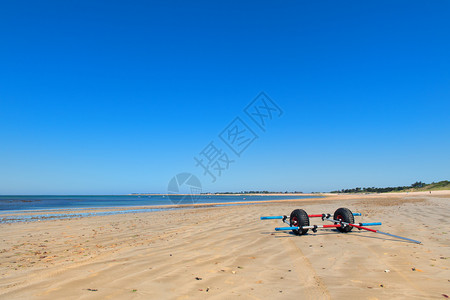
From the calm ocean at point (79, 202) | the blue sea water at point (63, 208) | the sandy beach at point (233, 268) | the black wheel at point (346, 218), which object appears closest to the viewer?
the sandy beach at point (233, 268)

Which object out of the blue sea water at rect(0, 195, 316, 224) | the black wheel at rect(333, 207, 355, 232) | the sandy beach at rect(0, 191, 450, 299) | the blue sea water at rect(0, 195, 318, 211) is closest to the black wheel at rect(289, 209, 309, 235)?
the sandy beach at rect(0, 191, 450, 299)

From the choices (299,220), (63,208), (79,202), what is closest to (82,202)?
(79,202)

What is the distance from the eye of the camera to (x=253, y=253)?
21.5ft

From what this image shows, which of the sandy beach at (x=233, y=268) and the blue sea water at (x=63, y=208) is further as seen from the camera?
the blue sea water at (x=63, y=208)

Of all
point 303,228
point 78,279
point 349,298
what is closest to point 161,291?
point 78,279

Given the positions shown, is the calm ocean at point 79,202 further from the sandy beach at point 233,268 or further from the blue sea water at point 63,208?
the sandy beach at point 233,268

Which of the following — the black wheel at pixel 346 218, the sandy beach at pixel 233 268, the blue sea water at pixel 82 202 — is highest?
the black wheel at pixel 346 218

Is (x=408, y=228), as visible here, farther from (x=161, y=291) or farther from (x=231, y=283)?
(x=161, y=291)

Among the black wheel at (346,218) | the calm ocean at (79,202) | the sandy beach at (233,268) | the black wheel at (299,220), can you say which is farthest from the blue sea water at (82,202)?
the black wheel at (346,218)

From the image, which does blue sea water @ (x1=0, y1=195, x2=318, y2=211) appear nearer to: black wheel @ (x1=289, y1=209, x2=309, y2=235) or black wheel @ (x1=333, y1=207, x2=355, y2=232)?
black wheel @ (x1=289, y1=209, x2=309, y2=235)

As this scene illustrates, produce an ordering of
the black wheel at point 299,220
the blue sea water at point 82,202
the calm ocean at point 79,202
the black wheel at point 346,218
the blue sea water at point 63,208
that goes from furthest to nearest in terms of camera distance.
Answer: the blue sea water at point 82,202 < the calm ocean at point 79,202 < the blue sea water at point 63,208 < the black wheel at point 346,218 < the black wheel at point 299,220

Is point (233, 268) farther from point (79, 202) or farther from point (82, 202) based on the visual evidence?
point (82, 202)

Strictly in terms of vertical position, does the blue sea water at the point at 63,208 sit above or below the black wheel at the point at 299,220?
below

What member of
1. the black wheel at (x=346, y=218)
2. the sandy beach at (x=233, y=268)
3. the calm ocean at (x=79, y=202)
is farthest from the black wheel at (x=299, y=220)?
the calm ocean at (x=79, y=202)
